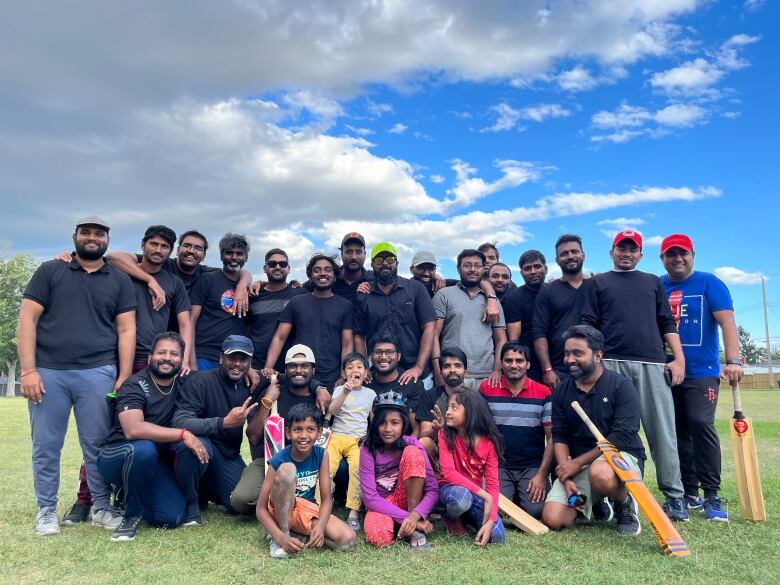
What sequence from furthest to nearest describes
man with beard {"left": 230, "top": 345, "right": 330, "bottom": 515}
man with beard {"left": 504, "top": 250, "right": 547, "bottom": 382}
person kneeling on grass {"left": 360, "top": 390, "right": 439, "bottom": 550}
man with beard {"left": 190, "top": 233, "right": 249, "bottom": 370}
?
man with beard {"left": 504, "top": 250, "right": 547, "bottom": 382}
man with beard {"left": 190, "top": 233, "right": 249, "bottom": 370}
man with beard {"left": 230, "top": 345, "right": 330, "bottom": 515}
person kneeling on grass {"left": 360, "top": 390, "right": 439, "bottom": 550}

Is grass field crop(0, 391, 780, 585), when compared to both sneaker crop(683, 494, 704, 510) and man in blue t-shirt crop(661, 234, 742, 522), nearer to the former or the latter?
sneaker crop(683, 494, 704, 510)

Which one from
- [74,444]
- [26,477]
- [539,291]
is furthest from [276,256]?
[74,444]

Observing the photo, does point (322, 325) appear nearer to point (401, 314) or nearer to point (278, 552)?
point (401, 314)

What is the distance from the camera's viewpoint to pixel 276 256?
8.00 metres

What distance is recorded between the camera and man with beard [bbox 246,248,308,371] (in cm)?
772

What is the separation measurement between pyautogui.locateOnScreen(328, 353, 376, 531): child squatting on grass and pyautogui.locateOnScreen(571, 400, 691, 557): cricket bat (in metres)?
2.26

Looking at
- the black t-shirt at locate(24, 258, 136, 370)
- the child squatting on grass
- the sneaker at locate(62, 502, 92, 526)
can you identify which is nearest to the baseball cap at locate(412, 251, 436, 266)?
the child squatting on grass

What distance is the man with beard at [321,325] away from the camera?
23.6 ft

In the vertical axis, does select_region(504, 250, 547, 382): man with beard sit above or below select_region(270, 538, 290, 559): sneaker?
above

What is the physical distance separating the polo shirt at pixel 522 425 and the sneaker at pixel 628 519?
3.33 ft

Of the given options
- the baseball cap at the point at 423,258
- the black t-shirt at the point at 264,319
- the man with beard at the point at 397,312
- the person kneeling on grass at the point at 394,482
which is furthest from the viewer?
the baseball cap at the point at 423,258

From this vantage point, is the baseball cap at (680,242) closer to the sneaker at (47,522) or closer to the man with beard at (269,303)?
the man with beard at (269,303)

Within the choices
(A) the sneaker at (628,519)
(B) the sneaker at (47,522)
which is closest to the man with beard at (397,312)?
(A) the sneaker at (628,519)

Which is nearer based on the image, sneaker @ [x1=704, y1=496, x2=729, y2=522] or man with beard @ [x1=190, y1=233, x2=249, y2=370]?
sneaker @ [x1=704, y1=496, x2=729, y2=522]
